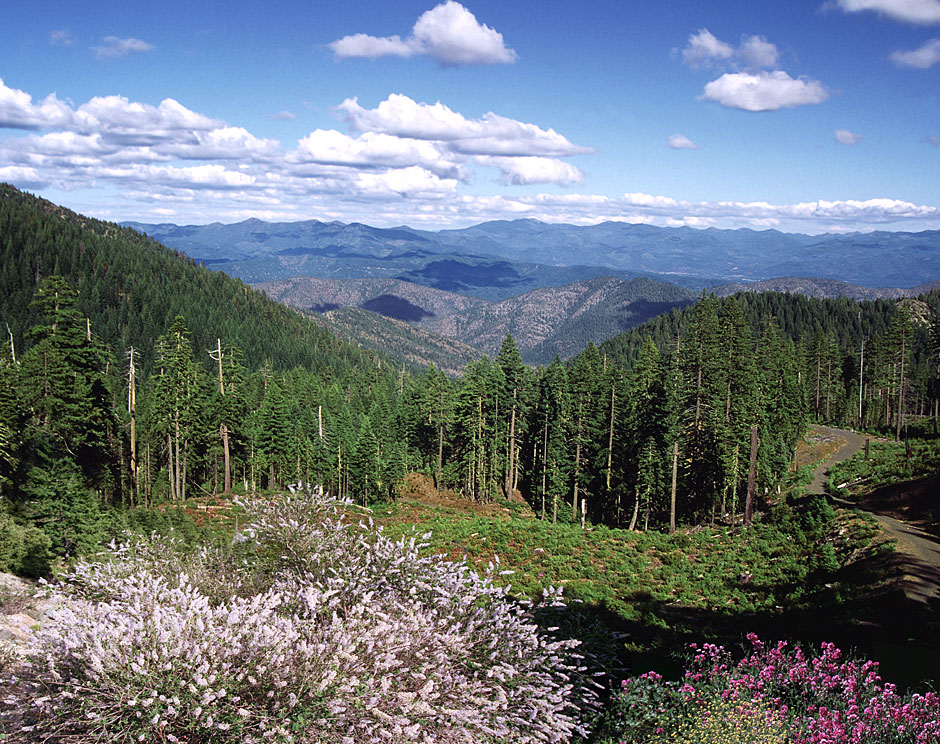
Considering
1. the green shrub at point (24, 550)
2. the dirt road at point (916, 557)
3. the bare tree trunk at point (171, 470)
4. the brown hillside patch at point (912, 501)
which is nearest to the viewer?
the green shrub at point (24, 550)

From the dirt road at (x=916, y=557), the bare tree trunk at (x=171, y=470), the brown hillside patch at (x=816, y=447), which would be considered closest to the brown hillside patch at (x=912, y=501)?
the dirt road at (x=916, y=557)

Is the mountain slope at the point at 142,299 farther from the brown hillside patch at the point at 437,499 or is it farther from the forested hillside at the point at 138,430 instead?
the brown hillside patch at the point at 437,499

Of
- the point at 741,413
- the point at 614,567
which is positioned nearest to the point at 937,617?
the point at 614,567

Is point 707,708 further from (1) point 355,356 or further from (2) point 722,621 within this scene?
(1) point 355,356

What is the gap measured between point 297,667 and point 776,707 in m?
8.58

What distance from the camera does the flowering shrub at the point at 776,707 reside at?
30.6ft

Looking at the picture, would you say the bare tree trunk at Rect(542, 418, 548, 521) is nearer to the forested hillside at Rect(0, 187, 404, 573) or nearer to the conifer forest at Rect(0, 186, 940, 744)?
the conifer forest at Rect(0, 186, 940, 744)

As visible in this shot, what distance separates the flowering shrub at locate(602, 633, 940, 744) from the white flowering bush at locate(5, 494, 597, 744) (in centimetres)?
118

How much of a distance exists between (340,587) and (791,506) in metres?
38.7

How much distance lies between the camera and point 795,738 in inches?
380

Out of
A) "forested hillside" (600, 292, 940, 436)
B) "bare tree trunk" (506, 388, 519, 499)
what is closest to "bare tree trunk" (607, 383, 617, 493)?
"bare tree trunk" (506, 388, 519, 499)

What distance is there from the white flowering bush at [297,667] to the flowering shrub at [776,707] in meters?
1.18

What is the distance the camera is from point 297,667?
7.37 meters

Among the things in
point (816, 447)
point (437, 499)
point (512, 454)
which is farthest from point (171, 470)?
point (816, 447)
